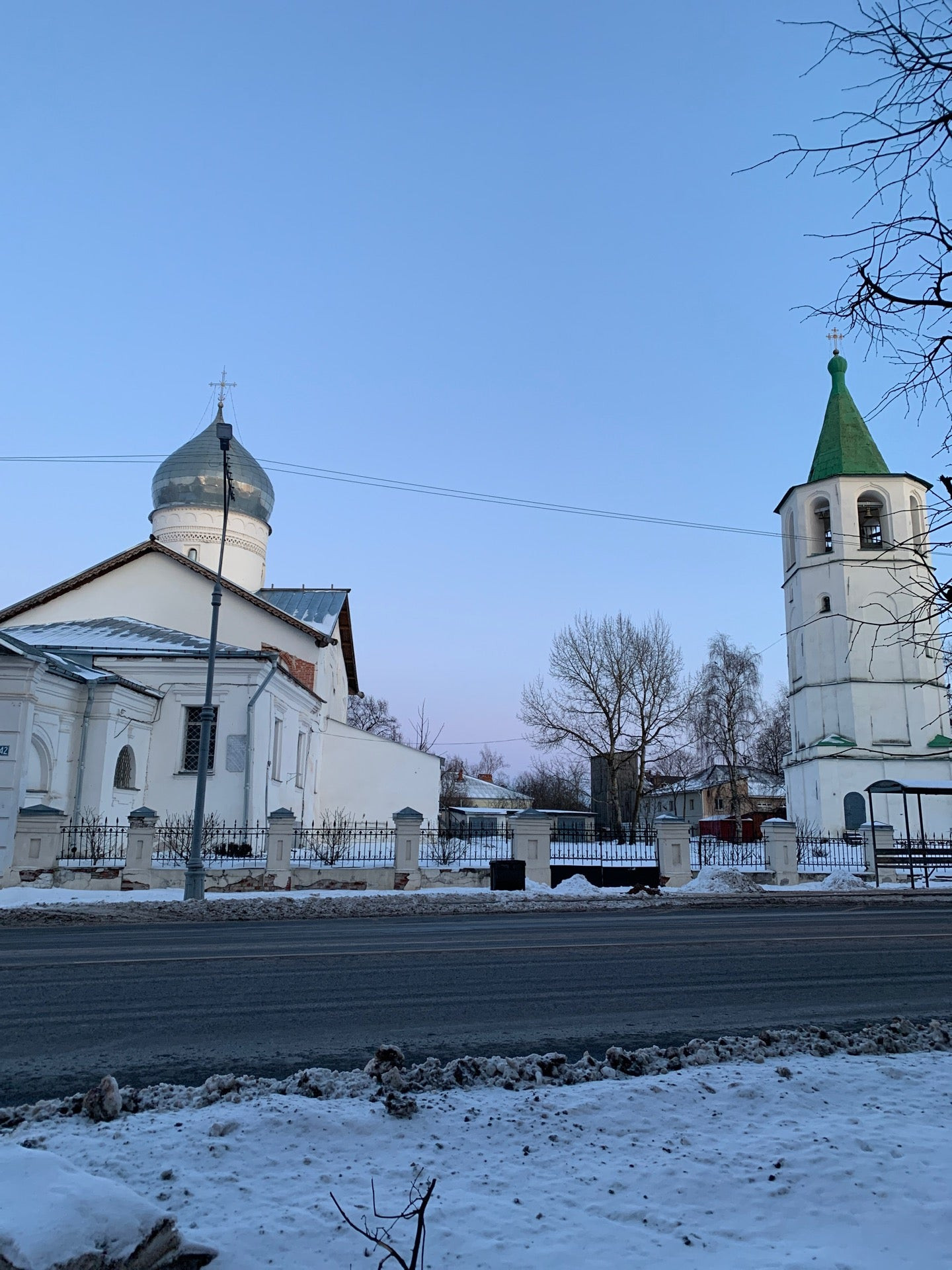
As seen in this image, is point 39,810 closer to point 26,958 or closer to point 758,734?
point 26,958

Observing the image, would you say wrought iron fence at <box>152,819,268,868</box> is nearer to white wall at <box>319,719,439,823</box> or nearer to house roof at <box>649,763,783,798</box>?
white wall at <box>319,719,439,823</box>

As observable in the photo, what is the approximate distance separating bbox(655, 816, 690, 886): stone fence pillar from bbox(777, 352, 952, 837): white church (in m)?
18.4

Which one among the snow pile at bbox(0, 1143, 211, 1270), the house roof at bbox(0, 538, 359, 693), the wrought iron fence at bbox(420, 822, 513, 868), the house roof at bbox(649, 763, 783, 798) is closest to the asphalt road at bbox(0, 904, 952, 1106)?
the snow pile at bbox(0, 1143, 211, 1270)

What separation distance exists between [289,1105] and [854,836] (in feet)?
95.2

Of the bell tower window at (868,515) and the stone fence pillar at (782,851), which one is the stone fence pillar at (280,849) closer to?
the stone fence pillar at (782,851)

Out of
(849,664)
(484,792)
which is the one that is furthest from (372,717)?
(849,664)

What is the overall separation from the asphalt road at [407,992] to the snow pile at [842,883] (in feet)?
36.0

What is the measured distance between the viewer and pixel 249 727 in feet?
82.7

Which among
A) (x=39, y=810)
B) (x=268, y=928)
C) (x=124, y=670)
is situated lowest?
(x=268, y=928)

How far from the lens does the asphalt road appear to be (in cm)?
515

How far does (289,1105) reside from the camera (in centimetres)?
360

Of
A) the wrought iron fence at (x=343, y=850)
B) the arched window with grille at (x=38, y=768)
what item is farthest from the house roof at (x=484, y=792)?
the arched window with grille at (x=38, y=768)

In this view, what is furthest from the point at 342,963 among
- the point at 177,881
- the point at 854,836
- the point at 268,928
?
the point at 854,836

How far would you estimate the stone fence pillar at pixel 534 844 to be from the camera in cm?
2162
